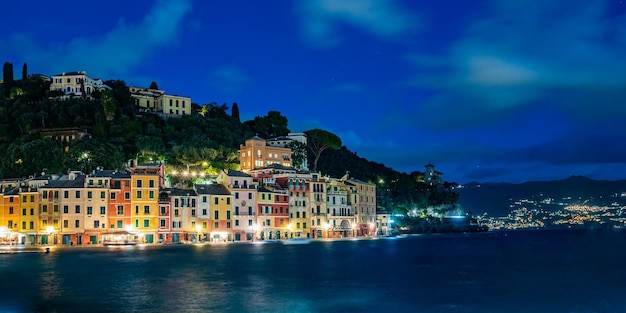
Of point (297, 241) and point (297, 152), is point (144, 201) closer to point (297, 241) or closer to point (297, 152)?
point (297, 241)

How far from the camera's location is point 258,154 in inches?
4390

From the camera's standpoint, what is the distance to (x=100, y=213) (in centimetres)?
7906

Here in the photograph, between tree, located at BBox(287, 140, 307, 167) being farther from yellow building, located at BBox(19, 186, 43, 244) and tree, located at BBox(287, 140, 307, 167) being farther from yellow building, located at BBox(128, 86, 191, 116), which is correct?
yellow building, located at BBox(19, 186, 43, 244)

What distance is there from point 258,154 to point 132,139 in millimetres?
21599

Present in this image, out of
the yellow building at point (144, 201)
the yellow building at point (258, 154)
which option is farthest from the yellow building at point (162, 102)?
the yellow building at point (144, 201)

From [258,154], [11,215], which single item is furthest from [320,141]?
[11,215]

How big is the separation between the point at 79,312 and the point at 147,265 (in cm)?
2171

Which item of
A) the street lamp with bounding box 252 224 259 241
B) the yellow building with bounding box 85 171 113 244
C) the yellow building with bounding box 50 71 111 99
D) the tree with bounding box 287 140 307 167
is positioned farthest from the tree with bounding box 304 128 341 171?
the yellow building with bounding box 85 171 113 244

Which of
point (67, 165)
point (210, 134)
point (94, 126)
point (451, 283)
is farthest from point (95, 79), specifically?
point (451, 283)

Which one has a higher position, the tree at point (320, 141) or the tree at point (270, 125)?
the tree at point (270, 125)

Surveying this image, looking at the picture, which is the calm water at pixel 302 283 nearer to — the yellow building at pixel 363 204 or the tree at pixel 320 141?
the yellow building at pixel 363 204

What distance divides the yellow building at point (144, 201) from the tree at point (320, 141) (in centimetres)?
5317

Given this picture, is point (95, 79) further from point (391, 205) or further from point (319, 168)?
point (391, 205)

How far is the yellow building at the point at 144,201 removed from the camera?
80062mm
